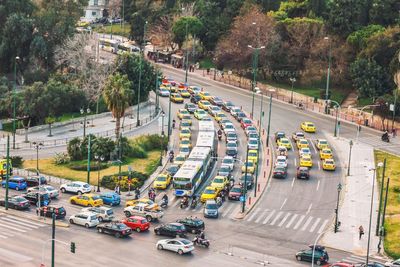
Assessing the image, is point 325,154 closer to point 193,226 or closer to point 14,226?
point 193,226

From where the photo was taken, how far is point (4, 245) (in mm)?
76000

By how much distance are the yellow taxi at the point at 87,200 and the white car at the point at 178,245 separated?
15.3 metres

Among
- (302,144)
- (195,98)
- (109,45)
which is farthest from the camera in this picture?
(109,45)

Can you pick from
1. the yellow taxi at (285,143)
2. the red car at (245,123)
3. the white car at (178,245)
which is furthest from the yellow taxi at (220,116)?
the white car at (178,245)

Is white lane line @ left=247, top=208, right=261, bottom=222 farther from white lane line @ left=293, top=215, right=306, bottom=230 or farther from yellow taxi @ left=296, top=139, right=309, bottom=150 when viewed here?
yellow taxi @ left=296, top=139, right=309, bottom=150

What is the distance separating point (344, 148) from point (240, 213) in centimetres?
3330

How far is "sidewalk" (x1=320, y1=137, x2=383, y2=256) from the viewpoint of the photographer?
83.1 meters

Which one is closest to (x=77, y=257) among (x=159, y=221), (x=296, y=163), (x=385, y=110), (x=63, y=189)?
(x=159, y=221)

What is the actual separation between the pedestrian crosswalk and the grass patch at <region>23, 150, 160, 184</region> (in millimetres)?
16357

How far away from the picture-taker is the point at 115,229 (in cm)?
7994

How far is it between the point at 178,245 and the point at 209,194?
62.7 ft

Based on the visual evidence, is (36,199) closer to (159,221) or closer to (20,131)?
(159,221)

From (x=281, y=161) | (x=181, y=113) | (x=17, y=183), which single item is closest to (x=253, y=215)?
(x=281, y=161)

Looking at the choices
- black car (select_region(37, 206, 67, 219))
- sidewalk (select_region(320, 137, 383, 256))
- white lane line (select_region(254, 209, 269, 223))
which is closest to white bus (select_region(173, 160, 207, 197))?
white lane line (select_region(254, 209, 269, 223))
